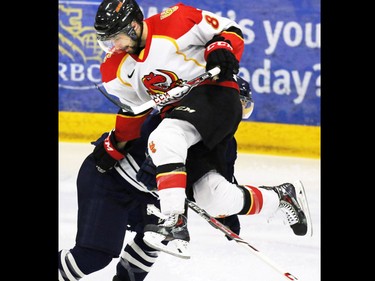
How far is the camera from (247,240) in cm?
404

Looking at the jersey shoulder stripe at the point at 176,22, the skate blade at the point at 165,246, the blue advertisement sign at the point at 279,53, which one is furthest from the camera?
the blue advertisement sign at the point at 279,53

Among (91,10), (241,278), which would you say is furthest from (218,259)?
(91,10)

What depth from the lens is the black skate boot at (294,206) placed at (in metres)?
3.30

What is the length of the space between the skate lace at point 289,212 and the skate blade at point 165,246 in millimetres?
699

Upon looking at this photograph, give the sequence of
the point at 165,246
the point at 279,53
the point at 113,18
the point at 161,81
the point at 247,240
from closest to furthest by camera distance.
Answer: the point at 165,246, the point at 113,18, the point at 161,81, the point at 247,240, the point at 279,53

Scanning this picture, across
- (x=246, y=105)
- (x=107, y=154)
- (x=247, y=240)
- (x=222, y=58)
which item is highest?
(x=222, y=58)

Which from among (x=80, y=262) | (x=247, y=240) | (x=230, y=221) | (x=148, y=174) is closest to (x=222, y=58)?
(x=148, y=174)

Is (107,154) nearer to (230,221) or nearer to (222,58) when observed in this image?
(230,221)

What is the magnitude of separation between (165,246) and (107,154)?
68 cm

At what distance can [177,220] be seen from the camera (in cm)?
274

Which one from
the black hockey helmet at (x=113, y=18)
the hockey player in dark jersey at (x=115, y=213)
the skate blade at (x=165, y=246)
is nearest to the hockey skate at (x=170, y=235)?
the skate blade at (x=165, y=246)

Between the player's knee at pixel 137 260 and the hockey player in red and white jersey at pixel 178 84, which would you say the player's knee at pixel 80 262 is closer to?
the player's knee at pixel 137 260

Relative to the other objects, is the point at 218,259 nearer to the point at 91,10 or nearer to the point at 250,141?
the point at 250,141
